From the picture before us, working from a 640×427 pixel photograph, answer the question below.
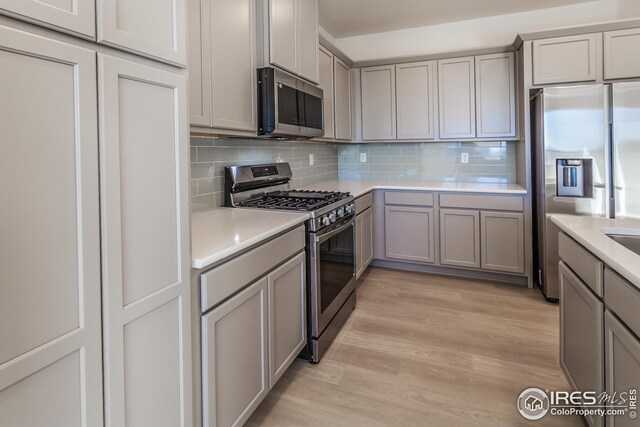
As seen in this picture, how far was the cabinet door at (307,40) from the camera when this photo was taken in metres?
2.52

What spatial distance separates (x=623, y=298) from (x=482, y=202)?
94.3 inches

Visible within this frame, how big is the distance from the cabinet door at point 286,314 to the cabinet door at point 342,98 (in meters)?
2.02

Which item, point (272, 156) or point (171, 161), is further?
point (272, 156)

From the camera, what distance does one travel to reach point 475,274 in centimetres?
362

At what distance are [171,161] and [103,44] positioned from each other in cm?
34

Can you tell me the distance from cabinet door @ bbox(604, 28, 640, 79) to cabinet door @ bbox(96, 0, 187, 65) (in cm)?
322

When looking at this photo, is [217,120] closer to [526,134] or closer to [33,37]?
[33,37]

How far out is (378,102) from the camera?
4.03 metres

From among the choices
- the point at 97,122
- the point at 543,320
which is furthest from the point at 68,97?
the point at 543,320

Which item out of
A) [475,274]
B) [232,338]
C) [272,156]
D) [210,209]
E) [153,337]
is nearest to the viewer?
[153,337]

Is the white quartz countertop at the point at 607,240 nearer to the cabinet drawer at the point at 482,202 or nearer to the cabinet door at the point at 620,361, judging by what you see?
the cabinet door at the point at 620,361

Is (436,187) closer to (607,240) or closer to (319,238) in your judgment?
(319,238)

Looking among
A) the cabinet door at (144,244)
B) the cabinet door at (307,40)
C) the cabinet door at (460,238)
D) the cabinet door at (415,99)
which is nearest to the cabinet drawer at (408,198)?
the cabinet door at (460,238)

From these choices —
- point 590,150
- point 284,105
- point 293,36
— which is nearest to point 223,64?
point 284,105
